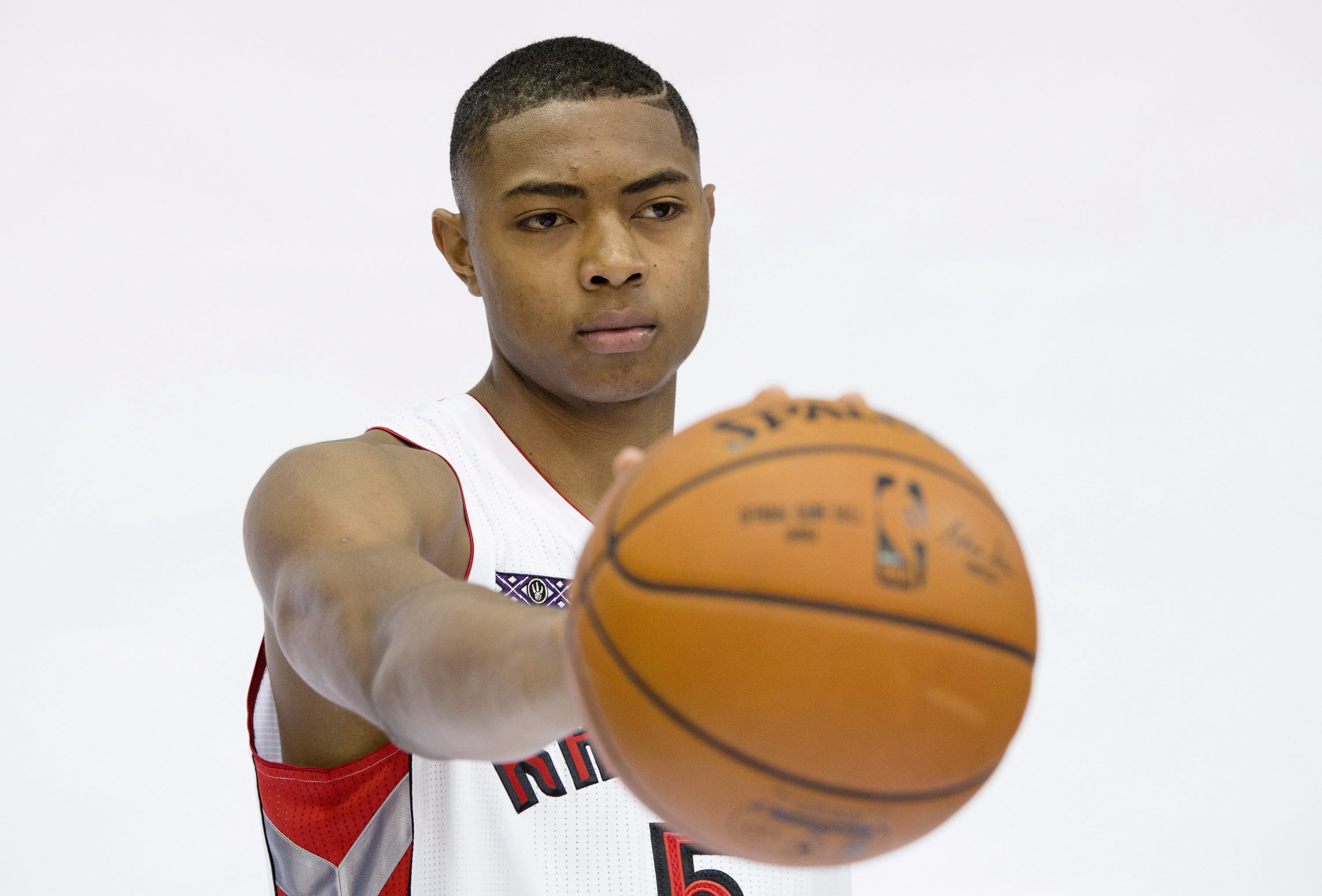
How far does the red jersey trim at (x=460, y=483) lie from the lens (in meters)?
2.40

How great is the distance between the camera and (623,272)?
2498 mm

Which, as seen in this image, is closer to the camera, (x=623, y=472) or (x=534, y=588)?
(x=623, y=472)

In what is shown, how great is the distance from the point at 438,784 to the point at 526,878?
235 mm

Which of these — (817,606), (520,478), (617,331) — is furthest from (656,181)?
(817,606)

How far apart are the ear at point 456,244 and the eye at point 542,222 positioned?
12.4 inches

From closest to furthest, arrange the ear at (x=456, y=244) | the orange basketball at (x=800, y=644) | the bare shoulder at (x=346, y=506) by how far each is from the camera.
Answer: the orange basketball at (x=800, y=644), the bare shoulder at (x=346, y=506), the ear at (x=456, y=244)

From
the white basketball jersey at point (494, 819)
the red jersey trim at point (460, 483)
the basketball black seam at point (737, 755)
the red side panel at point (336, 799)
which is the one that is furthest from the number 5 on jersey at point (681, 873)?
the basketball black seam at point (737, 755)

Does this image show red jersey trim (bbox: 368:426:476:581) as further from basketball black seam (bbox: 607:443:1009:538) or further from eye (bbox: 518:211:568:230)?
basketball black seam (bbox: 607:443:1009:538)

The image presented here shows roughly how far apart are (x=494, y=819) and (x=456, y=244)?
4.21ft

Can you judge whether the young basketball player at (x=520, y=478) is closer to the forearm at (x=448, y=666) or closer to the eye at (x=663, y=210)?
the eye at (x=663, y=210)

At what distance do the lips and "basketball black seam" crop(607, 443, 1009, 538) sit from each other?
1.28 meters

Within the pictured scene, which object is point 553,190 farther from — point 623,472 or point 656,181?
point 623,472

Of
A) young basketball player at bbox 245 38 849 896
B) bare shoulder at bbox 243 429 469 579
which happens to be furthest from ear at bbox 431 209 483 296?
bare shoulder at bbox 243 429 469 579

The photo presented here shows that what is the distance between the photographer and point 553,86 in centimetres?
264
